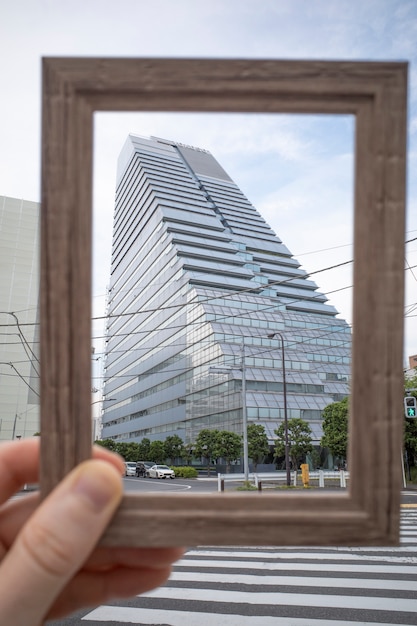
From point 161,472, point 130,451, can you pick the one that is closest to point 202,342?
point 161,472

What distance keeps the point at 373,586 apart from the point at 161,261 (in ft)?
105

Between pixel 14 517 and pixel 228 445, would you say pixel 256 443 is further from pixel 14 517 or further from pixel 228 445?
pixel 14 517

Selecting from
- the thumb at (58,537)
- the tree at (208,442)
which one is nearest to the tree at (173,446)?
the tree at (208,442)

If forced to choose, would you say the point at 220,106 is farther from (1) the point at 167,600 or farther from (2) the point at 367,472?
(1) the point at 167,600

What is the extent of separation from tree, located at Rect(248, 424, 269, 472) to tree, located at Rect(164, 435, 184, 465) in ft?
21.5

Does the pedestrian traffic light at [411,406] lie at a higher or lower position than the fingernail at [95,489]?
lower

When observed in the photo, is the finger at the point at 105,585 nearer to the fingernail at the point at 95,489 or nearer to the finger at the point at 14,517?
the finger at the point at 14,517

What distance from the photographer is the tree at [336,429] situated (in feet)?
86.5

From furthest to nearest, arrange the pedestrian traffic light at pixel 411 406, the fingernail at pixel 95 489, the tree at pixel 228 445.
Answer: the tree at pixel 228 445
the pedestrian traffic light at pixel 411 406
the fingernail at pixel 95 489

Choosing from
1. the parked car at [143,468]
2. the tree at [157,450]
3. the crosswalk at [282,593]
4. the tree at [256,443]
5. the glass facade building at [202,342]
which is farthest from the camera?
the tree at [157,450]

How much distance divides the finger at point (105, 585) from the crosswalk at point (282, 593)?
16.0 ft

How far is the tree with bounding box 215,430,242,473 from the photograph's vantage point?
103 ft

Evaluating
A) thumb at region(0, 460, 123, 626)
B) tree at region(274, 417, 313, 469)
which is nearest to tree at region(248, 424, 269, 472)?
tree at region(274, 417, 313, 469)

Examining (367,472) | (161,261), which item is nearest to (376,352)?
(367,472)
